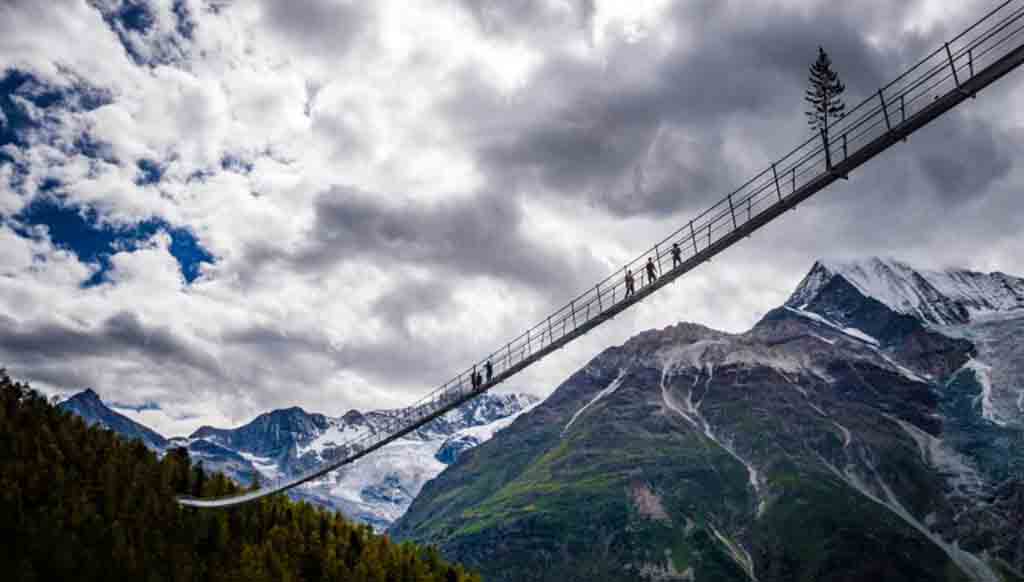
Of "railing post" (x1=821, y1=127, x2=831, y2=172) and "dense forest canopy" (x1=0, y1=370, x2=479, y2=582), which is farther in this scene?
"dense forest canopy" (x1=0, y1=370, x2=479, y2=582)

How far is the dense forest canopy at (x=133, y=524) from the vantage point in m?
71.1

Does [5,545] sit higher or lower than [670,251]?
lower

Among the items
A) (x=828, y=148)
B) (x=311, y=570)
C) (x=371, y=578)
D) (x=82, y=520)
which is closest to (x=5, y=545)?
(x=82, y=520)

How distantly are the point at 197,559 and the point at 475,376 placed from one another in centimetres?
4209

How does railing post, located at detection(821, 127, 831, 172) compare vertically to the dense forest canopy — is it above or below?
above

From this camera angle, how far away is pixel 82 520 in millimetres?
73688

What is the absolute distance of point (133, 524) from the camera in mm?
77750

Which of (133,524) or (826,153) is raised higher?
(826,153)

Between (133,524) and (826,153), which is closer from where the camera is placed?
(826,153)

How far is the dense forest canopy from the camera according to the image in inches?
2800

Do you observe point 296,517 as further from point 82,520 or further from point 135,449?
point 82,520

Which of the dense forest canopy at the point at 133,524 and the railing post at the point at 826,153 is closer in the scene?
the railing post at the point at 826,153

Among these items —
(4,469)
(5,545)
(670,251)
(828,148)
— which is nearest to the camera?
(828,148)

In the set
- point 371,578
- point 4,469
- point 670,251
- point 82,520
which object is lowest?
point 371,578
